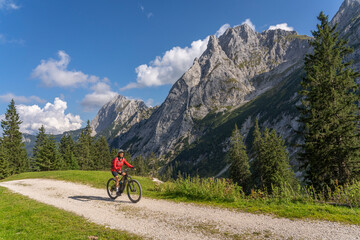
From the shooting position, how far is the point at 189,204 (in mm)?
10984

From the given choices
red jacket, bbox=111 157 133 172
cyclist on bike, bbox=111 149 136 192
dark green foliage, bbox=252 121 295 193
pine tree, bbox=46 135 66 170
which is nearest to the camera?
cyclist on bike, bbox=111 149 136 192

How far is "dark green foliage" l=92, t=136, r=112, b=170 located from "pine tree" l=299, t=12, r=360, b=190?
70209mm

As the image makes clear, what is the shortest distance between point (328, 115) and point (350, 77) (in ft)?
15.0

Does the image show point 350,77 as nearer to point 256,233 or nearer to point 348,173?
point 348,173

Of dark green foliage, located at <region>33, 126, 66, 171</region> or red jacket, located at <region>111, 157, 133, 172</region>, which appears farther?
dark green foliage, located at <region>33, 126, 66, 171</region>

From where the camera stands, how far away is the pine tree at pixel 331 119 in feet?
57.2

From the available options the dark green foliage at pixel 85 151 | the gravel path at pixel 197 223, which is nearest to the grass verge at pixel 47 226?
the gravel path at pixel 197 223

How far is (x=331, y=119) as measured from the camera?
58.5ft

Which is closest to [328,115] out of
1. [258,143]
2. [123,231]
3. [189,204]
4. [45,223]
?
[189,204]

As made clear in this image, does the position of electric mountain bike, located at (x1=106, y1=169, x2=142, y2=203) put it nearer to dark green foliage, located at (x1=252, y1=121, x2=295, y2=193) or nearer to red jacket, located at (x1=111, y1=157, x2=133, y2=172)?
red jacket, located at (x1=111, y1=157, x2=133, y2=172)

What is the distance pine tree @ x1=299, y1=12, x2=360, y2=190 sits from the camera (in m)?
17.4

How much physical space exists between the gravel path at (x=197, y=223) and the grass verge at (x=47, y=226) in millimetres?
593

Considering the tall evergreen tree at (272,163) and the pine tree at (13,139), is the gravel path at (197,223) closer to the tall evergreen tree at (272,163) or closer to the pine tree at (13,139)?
the tall evergreen tree at (272,163)

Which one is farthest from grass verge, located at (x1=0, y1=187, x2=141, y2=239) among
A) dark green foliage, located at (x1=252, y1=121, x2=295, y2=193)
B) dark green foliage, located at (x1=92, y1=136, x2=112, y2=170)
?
dark green foliage, located at (x1=92, y1=136, x2=112, y2=170)
